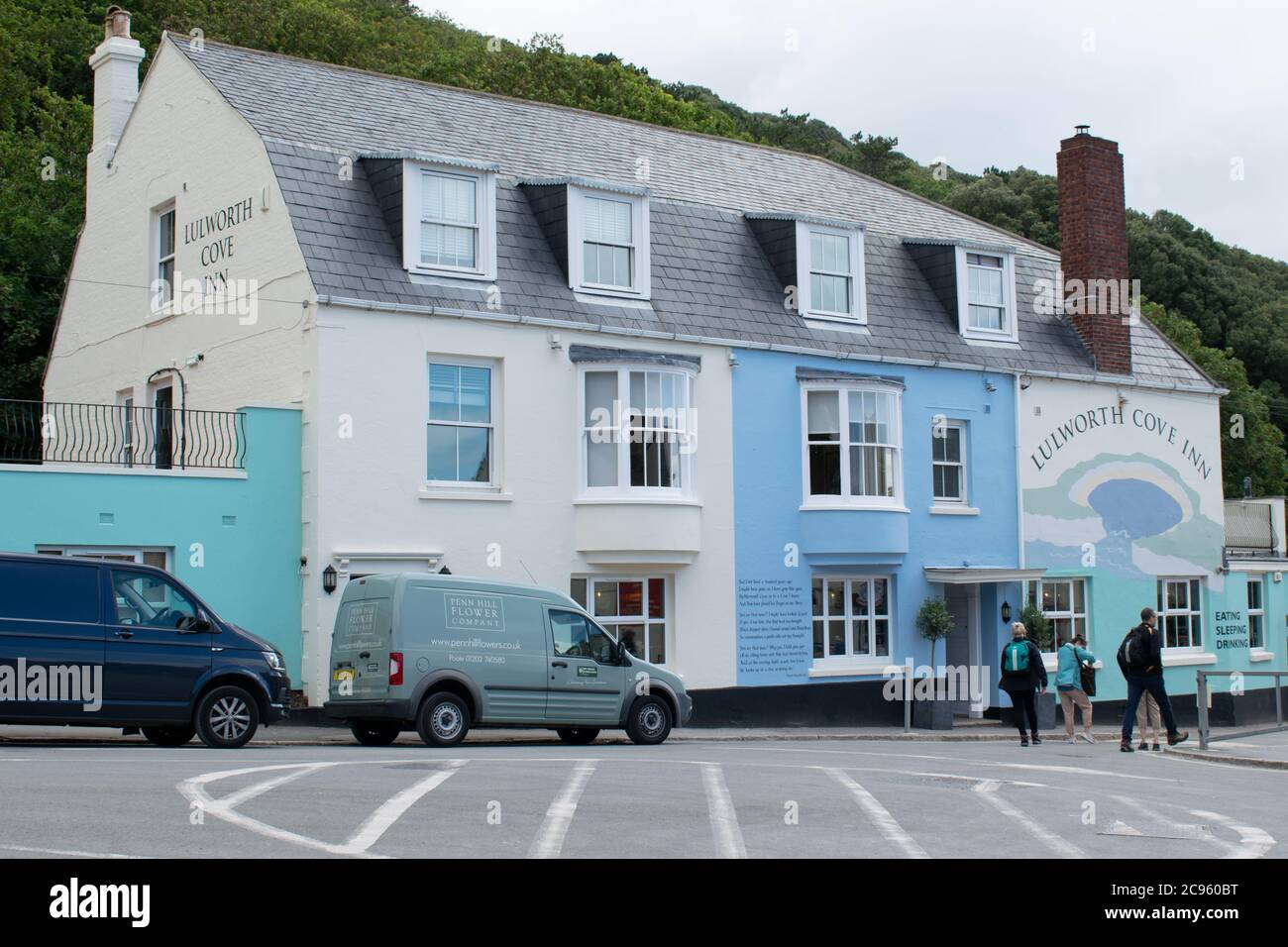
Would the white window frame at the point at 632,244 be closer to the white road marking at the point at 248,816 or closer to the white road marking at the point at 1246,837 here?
the white road marking at the point at 248,816

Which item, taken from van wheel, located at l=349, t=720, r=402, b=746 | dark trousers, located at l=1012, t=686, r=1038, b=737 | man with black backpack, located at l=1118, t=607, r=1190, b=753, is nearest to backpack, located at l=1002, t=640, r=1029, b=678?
dark trousers, located at l=1012, t=686, r=1038, b=737

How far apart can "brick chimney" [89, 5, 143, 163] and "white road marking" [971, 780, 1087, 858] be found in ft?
70.0

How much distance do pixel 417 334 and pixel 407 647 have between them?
6.15 metres

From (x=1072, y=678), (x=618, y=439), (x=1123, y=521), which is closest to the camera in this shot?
(x=1072, y=678)

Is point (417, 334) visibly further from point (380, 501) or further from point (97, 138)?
point (97, 138)

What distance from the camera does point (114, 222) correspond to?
28.5 meters

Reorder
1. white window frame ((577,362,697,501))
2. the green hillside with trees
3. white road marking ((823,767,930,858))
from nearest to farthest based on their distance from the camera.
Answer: white road marking ((823,767,930,858)) < white window frame ((577,362,697,501)) < the green hillside with trees

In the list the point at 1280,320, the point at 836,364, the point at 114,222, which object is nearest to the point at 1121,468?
the point at 836,364

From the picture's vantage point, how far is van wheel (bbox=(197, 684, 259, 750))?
1692 centimetres

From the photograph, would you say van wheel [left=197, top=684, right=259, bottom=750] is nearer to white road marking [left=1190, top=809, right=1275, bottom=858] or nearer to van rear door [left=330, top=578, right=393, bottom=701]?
van rear door [left=330, top=578, right=393, bottom=701]

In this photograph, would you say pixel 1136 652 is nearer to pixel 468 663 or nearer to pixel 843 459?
pixel 843 459

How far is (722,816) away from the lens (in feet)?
38.4

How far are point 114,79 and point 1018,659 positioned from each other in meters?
19.5

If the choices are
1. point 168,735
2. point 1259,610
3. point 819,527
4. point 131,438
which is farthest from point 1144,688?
point 131,438
